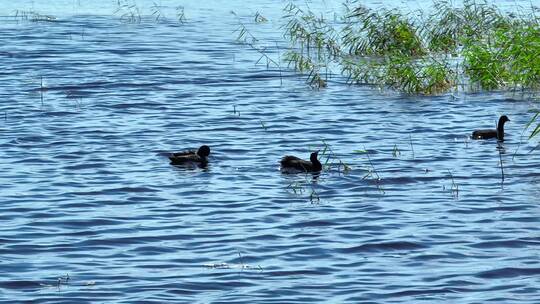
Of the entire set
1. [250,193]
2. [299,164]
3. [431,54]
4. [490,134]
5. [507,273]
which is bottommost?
[507,273]

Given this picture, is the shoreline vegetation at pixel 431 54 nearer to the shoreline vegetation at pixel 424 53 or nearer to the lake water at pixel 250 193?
the shoreline vegetation at pixel 424 53

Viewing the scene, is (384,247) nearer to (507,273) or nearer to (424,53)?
(507,273)

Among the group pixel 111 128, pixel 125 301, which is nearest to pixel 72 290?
pixel 125 301

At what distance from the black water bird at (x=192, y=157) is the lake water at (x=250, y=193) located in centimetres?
31

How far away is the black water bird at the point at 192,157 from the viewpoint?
21.7m

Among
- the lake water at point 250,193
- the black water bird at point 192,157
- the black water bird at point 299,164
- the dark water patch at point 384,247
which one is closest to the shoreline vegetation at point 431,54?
the lake water at point 250,193

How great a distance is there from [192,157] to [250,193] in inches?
85.0

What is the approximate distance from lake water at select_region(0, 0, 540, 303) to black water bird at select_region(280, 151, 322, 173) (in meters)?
0.21

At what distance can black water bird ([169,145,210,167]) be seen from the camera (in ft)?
71.3

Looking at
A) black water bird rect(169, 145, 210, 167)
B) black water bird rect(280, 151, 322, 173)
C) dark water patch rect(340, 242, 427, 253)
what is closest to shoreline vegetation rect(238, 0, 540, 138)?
black water bird rect(280, 151, 322, 173)

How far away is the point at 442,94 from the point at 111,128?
774 centimetres

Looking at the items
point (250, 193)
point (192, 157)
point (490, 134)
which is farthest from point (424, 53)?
point (250, 193)

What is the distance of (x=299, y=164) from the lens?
824 inches

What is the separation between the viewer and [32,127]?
2548 cm
